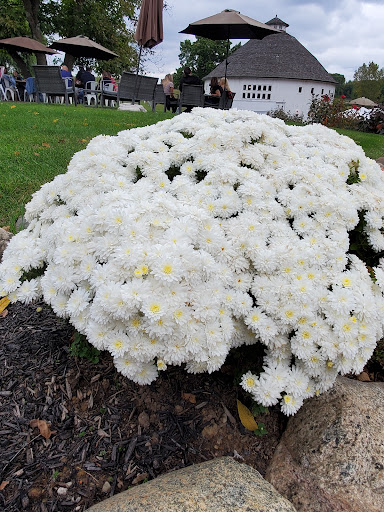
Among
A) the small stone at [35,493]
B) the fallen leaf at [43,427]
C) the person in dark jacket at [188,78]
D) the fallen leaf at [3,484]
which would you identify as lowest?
the small stone at [35,493]

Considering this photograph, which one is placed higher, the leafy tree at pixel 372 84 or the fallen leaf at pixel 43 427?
the leafy tree at pixel 372 84

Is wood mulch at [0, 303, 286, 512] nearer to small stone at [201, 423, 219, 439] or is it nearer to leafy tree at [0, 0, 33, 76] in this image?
small stone at [201, 423, 219, 439]

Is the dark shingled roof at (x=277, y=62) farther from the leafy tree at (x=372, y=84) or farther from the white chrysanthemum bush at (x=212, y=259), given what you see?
the leafy tree at (x=372, y=84)

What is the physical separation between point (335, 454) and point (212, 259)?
1147mm

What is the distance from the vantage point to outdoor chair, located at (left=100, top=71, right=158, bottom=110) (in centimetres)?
1275

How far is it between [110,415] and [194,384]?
0.52 metres

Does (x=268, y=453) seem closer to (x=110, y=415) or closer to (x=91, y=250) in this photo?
(x=110, y=415)

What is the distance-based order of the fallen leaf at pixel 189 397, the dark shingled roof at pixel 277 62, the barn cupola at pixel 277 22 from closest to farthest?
1. the fallen leaf at pixel 189 397
2. the dark shingled roof at pixel 277 62
3. the barn cupola at pixel 277 22

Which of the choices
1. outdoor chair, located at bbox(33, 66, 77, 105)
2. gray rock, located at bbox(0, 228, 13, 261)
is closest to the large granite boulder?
gray rock, located at bbox(0, 228, 13, 261)

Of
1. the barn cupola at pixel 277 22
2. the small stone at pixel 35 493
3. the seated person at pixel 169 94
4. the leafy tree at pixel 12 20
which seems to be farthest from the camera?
the barn cupola at pixel 277 22

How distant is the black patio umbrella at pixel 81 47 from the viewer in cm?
1733

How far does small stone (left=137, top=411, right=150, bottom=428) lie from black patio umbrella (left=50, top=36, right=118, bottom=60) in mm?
18750

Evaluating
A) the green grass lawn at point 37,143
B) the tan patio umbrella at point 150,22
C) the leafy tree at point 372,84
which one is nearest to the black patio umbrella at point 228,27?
the tan patio umbrella at point 150,22

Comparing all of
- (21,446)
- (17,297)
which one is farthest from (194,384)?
(17,297)
